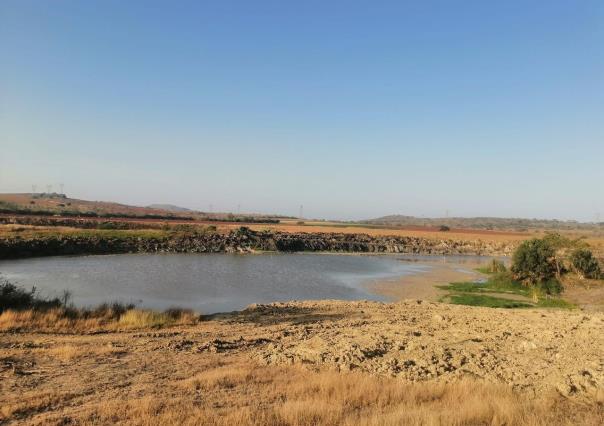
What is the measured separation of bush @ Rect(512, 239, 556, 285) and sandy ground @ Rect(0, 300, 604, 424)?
1196 centimetres

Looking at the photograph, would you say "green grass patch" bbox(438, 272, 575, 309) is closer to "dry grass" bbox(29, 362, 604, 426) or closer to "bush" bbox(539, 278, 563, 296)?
"bush" bbox(539, 278, 563, 296)

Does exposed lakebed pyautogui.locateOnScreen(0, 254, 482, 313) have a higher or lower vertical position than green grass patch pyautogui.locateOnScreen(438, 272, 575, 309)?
lower

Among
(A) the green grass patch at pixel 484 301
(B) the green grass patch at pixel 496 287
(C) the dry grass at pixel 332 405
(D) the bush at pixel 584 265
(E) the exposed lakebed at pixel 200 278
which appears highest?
(D) the bush at pixel 584 265

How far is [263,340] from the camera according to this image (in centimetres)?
1316

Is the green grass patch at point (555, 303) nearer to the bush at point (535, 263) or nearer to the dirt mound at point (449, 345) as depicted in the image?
the bush at point (535, 263)

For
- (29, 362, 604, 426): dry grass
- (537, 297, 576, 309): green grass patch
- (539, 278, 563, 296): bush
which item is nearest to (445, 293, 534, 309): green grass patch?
(537, 297, 576, 309): green grass patch

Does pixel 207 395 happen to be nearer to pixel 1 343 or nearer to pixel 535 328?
pixel 1 343

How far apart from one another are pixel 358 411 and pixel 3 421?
458cm

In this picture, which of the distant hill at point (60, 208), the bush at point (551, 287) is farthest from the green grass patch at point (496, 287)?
the distant hill at point (60, 208)

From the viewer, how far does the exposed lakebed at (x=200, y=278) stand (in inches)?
907

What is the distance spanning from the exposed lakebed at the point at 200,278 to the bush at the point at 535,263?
905cm

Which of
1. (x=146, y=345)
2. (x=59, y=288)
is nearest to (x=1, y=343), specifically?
(x=146, y=345)

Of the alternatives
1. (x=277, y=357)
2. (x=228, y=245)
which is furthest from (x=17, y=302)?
(x=228, y=245)

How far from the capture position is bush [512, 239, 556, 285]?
27781 millimetres
